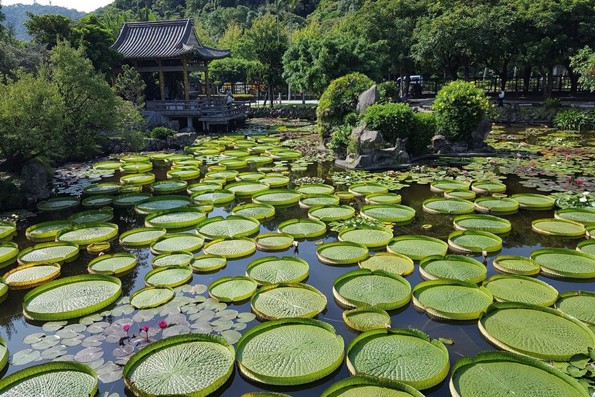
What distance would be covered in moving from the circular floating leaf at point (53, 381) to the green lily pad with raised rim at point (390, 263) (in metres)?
4.39

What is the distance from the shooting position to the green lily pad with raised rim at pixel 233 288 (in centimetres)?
649

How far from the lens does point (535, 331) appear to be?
5398 mm

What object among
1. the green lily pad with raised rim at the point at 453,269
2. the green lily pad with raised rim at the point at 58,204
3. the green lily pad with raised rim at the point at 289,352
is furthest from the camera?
the green lily pad with raised rim at the point at 58,204

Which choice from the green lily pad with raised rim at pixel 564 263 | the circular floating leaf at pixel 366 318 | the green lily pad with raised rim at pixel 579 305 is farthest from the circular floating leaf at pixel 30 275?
the green lily pad with raised rim at pixel 564 263

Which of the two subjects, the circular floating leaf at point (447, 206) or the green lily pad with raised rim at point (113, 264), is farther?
the circular floating leaf at point (447, 206)

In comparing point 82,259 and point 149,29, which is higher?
point 149,29

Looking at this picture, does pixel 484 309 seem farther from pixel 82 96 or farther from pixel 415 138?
pixel 82 96

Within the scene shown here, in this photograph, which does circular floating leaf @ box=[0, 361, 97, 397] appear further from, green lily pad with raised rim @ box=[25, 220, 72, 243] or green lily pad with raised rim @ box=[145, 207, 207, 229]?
green lily pad with raised rim @ box=[25, 220, 72, 243]

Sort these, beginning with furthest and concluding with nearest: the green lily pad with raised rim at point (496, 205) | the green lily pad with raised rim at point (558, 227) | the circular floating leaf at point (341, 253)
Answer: the green lily pad with raised rim at point (496, 205) → the green lily pad with raised rim at point (558, 227) → the circular floating leaf at point (341, 253)

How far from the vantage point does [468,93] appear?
1608cm

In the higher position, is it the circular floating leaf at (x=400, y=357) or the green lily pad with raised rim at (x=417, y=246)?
the green lily pad with raised rim at (x=417, y=246)

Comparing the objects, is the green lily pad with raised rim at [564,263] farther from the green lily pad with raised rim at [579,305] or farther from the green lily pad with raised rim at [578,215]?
the green lily pad with raised rim at [578,215]

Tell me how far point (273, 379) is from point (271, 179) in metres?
9.05

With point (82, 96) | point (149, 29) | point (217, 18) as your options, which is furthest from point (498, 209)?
point (217, 18)
